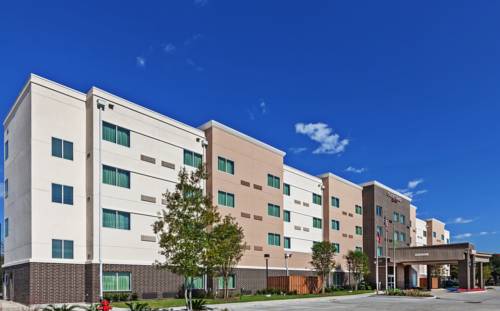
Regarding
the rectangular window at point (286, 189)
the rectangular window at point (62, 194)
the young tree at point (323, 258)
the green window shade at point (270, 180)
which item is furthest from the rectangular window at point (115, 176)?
the young tree at point (323, 258)

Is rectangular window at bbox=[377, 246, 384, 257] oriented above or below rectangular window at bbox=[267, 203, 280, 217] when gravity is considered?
below

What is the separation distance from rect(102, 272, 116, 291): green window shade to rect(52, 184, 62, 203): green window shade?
5.55 metres

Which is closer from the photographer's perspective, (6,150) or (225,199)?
(6,150)

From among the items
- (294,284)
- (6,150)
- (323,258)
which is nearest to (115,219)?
(6,150)

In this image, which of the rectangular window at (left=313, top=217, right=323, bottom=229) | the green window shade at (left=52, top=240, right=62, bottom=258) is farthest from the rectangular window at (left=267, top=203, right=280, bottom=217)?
the green window shade at (left=52, top=240, right=62, bottom=258)

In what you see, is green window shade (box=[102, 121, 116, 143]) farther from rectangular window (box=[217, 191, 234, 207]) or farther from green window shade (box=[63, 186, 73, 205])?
rectangular window (box=[217, 191, 234, 207])

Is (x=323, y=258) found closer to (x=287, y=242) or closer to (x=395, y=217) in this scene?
(x=287, y=242)

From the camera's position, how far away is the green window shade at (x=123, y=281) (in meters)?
32.6

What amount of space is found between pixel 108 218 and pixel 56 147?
5.69 m

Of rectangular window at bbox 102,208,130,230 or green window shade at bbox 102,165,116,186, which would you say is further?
green window shade at bbox 102,165,116,186

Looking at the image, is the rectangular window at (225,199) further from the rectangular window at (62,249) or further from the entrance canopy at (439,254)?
the entrance canopy at (439,254)

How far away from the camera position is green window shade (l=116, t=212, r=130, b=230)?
33.5 m

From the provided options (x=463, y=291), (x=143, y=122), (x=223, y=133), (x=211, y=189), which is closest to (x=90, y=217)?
(x=143, y=122)

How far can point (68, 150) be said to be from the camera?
3183 cm
